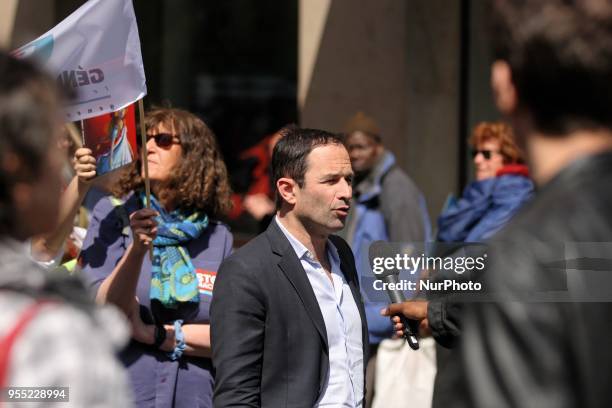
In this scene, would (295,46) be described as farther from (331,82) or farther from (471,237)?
(471,237)

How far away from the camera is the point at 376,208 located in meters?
7.17

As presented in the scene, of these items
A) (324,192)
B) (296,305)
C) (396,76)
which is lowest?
(296,305)

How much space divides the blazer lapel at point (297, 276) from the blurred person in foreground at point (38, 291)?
6.32 feet

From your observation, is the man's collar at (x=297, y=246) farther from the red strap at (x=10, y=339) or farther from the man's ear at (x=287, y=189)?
the red strap at (x=10, y=339)

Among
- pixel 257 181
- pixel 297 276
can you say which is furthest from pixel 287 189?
pixel 257 181

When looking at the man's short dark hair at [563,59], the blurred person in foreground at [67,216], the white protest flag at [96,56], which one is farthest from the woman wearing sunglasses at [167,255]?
the man's short dark hair at [563,59]

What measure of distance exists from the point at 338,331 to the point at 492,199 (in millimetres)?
2546

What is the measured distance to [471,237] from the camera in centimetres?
618

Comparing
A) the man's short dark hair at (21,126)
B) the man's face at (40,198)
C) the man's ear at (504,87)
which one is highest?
the man's ear at (504,87)

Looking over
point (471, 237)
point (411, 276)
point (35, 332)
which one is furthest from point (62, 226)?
point (35, 332)

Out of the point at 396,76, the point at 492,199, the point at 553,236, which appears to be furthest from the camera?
the point at 396,76

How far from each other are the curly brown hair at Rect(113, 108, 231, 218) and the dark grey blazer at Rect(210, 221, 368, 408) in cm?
99

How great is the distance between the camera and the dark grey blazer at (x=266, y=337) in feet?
12.3

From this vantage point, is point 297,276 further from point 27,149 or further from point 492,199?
point 492,199
